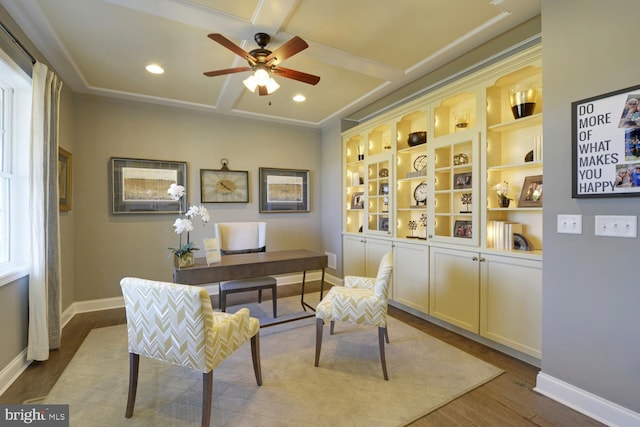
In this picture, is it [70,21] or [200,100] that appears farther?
[200,100]

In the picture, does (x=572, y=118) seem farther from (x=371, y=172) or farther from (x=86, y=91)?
(x=86, y=91)

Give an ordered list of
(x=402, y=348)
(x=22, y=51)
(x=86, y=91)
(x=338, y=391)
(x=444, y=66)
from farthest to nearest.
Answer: (x=86, y=91)
(x=444, y=66)
(x=402, y=348)
(x=22, y=51)
(x=338, y=391)

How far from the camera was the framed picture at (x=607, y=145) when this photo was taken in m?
1.55

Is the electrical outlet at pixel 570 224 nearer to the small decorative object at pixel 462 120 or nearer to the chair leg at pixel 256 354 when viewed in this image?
the small decorative object at pixel 462 120

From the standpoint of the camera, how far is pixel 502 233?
2.56 meters

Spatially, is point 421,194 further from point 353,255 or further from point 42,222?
point 42,222

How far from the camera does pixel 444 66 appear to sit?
290 centimetres

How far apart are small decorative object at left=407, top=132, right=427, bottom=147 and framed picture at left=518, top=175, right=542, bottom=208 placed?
1.16m

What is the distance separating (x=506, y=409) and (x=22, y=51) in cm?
424

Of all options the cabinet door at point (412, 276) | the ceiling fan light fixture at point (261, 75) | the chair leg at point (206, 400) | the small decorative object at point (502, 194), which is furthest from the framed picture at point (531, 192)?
the chair leg at point (206, 400)

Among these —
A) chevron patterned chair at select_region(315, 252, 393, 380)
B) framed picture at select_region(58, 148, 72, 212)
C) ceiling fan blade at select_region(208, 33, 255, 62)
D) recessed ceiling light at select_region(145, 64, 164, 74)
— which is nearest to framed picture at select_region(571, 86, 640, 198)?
chevron patterned chair at select_region(315, 252, 393, 380)

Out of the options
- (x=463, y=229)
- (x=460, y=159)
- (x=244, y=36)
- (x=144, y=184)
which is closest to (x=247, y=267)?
(x=244, y=36)

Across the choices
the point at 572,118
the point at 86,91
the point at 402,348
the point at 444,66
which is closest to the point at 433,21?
the point at 444,66

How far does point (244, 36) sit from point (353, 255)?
3.11 metres
